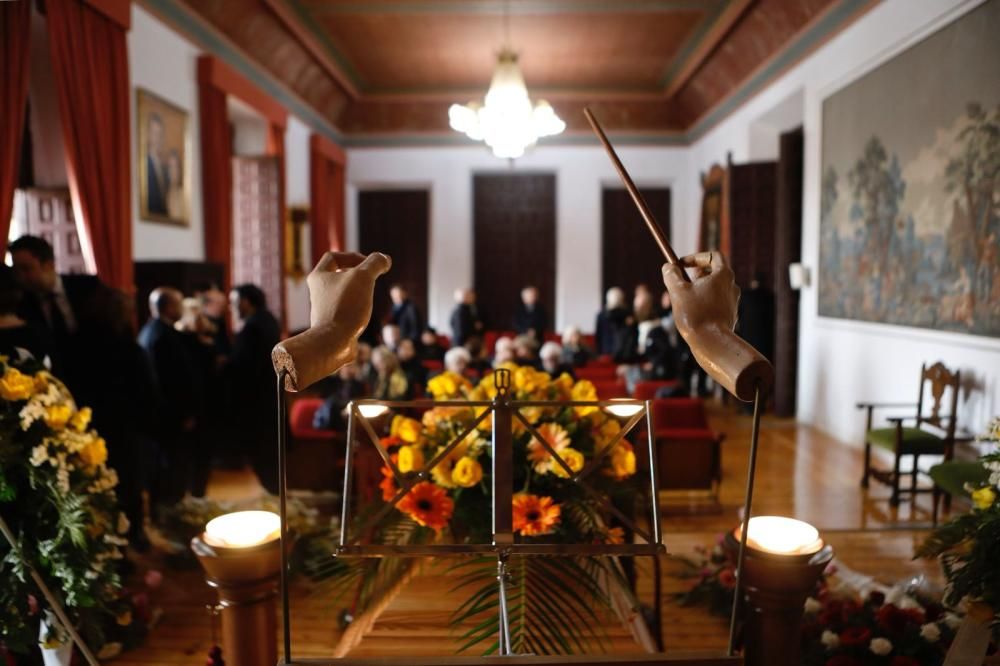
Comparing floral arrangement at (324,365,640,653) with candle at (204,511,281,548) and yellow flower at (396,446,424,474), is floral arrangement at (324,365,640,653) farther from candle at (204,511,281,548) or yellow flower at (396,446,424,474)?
candle at (204,511,281,548)

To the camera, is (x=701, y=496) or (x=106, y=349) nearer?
(x=106, y=349)

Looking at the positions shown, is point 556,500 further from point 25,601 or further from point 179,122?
point 179,122

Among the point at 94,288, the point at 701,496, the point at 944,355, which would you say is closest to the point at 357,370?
the point at 94,288

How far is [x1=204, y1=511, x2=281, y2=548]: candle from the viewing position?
44.3 inches

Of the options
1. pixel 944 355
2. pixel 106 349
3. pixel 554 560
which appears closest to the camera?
pixel 554 560

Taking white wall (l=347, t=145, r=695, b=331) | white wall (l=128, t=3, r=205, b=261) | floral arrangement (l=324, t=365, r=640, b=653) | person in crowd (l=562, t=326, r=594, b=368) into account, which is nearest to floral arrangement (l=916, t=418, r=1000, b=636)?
floral arrangement (l=324, t=365, r=640, b=653)

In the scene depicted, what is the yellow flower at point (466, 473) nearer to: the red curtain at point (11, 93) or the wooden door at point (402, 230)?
the red curtain at point (11, 93)

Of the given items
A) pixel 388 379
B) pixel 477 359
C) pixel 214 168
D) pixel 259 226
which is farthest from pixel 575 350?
pixel 259 226

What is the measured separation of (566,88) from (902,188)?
799 cm

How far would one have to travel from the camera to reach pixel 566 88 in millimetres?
13445

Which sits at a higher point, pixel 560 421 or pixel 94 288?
pixel 94 288

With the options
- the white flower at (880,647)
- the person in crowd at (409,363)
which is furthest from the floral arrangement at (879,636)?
the person in crowd at (409,363)

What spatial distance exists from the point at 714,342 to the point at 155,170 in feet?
24.2

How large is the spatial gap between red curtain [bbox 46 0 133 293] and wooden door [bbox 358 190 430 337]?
8.61 meters
